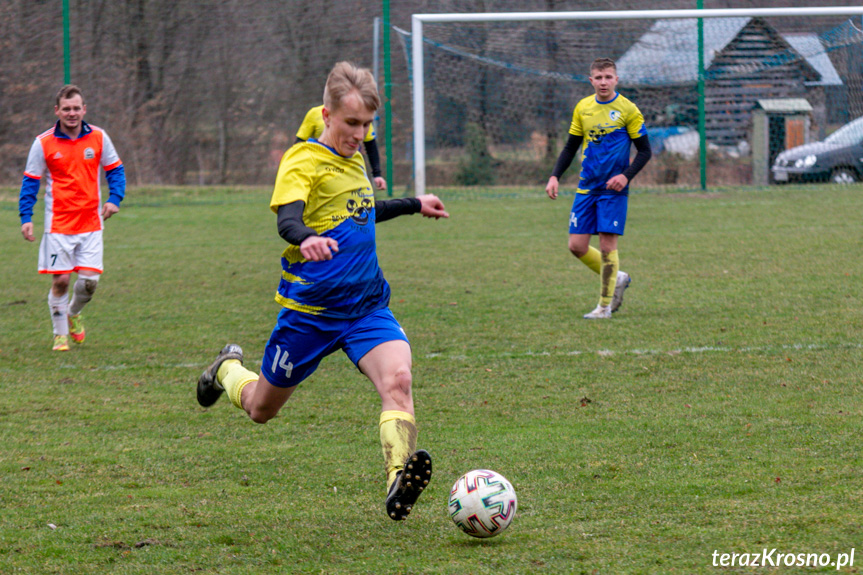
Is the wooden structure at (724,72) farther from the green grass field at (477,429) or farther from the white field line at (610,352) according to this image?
the white field line at (610,352)

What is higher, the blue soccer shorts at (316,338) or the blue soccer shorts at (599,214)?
the blue soccer shorts at (599,214)

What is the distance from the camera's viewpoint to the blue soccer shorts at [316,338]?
3.79 meters

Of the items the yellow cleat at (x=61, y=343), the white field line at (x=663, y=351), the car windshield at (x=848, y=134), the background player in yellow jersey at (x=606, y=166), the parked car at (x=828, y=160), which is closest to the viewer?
the white field line at (x=663, y=351)

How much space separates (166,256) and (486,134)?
7267 millimetres

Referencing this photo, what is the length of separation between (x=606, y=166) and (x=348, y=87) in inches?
188

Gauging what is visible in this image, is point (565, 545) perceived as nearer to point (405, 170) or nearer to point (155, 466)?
point (155, 466)

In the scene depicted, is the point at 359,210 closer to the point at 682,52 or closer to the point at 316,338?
the point at 316,338

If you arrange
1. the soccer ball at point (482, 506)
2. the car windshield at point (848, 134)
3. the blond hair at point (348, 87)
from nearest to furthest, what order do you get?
the soccer ball at point (482, 506) < the blond hair at point (348, 87) < the car windshield at point (848, 134)

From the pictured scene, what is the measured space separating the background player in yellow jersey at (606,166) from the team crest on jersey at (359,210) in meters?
4.37

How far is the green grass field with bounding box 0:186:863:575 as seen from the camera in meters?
3.36

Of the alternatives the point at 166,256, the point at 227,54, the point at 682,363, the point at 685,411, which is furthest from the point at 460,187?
the point at 685,411

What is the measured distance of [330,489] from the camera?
13.3 feet

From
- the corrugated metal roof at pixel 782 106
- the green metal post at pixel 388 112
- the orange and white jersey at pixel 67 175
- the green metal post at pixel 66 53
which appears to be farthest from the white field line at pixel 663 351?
the green metal post at pixel 66 53

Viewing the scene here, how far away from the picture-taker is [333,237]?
12.5 feet
